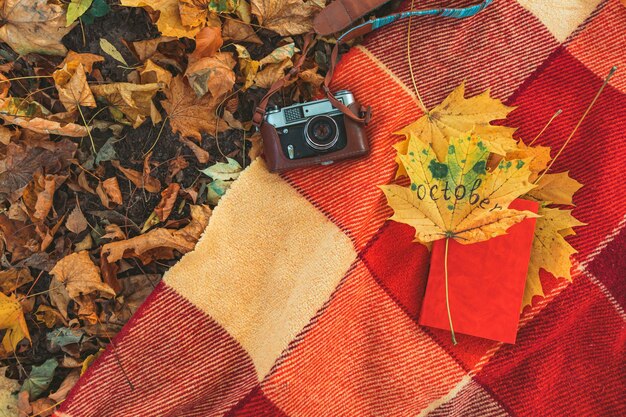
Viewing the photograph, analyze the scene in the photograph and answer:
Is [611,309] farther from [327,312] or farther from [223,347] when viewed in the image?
[223,347]

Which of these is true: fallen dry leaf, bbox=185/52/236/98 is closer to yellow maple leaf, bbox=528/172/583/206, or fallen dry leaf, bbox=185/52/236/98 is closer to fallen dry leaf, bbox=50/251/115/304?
fallen dry leaf, bbox=50/251/115/304

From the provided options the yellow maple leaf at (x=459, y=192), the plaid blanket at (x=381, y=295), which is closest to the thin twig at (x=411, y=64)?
the plaid blanket at (x=381, y=295)

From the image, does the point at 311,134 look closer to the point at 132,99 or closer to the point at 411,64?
the point at 411,64

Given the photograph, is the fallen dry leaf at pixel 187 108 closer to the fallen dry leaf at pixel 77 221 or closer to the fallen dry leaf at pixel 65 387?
the fallen dry leaf at pixel 77 221

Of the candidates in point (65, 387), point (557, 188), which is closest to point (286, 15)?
point (557, 188)

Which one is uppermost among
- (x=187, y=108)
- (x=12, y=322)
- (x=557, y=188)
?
(x=187, y=108)

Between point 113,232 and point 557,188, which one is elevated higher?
point 557,188
